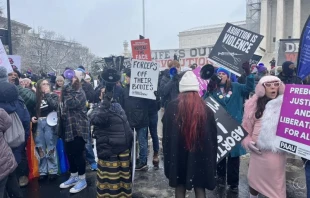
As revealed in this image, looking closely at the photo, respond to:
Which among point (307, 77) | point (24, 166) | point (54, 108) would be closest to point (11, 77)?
point (54, 108)

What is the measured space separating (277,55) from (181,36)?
7262 cm

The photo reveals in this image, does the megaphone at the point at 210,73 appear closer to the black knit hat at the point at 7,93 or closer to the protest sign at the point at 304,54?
the protest sign at the point at 304,54

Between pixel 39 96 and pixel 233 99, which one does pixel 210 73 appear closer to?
pixel 233 99

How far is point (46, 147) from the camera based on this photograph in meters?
5.55

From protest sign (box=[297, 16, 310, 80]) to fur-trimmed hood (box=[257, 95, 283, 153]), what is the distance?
1.91 ft

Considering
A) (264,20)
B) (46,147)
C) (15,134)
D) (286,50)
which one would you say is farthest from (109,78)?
(264,20)

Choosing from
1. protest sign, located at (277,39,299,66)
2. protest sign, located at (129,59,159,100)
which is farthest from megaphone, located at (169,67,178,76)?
protest sign, located at (277,39,299,66)

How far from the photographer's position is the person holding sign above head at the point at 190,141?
10.6ft

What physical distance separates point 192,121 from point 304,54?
1755 mm

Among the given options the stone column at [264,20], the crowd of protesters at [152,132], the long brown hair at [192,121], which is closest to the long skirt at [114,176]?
the crowd of protesters at [152,132]

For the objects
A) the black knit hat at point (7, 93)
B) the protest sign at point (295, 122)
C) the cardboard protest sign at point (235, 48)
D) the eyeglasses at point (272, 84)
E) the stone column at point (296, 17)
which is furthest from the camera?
the stone column at point (296, 17)

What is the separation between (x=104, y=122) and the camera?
4.03 meters

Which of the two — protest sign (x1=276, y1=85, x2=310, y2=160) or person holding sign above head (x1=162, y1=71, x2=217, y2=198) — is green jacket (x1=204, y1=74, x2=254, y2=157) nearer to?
protest sign (x1=276, y1=85, x2=310, y2=160)

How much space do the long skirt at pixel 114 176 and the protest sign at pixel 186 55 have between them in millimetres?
5184
